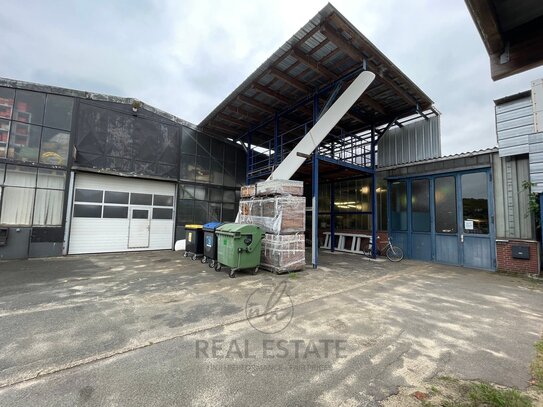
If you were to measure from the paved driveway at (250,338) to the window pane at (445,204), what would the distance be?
2.93m

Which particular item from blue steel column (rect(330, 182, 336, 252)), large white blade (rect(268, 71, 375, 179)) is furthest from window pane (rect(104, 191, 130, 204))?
blue steel column (rect(330, 182, 336, 252))

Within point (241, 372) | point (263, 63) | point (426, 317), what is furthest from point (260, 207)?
point (241, 372)

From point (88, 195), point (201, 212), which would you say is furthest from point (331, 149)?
point (88, 195)

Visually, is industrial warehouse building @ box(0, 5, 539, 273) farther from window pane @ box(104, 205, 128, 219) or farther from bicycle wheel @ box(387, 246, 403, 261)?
bicycle wheel @ box(387, 246, 403, 261)

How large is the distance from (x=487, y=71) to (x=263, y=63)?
7.04 m

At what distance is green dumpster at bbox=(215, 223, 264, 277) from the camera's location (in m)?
6.34

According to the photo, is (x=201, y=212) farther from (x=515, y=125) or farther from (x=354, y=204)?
(x=515, y=125)

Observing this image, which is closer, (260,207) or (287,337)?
(287,337)

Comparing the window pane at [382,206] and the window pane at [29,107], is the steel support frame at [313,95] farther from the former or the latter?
the window pane at [29,107]

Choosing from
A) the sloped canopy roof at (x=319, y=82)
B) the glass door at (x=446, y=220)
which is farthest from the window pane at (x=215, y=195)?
the glass door at (x=446, y=220)

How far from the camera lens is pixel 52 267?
7.21 meters

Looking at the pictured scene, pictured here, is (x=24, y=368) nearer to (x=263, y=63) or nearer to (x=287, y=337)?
(x=287, y=337)

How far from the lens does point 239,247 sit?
20.9ft

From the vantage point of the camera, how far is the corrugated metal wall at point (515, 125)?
23.6 ft
